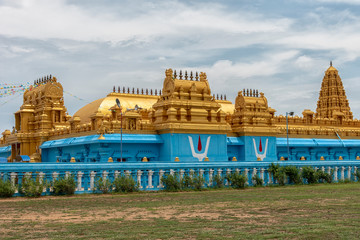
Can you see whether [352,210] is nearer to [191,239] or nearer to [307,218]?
[307,218]

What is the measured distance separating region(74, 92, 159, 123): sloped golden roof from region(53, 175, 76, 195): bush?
2251 centimetres

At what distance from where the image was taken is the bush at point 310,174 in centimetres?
3042

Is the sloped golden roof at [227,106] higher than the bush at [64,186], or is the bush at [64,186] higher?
the sloped golden roof at [227,106]

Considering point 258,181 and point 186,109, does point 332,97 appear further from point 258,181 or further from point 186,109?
point 258,181

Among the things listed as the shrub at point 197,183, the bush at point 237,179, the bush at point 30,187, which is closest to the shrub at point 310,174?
the bush at point 237,179

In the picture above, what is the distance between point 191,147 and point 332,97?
111ft

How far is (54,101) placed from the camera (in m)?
48.8

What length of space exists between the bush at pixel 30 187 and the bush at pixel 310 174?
50.0 feet

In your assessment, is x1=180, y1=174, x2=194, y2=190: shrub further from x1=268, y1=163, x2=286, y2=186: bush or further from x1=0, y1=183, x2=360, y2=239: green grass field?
x1=268, y1=163, x2=286, y2=186: bush

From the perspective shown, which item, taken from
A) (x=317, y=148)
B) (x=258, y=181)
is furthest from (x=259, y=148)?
(x=258, y=181)

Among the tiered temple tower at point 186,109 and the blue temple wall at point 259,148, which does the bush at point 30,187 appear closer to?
the tiered temple tower at point 186,109

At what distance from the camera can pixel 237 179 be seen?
1094 inches

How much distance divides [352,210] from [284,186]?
12851 mm

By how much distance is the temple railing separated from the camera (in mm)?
23969
